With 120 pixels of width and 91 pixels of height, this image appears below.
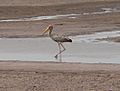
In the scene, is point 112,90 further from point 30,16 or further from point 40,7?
point 40,7

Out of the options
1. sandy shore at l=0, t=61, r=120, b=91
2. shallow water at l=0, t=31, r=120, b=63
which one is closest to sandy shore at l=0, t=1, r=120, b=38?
shallow water at l=0, t=31, r=120, b=63

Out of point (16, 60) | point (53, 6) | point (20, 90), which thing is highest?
point (20, 90)

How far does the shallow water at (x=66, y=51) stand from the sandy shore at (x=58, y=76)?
1.72m

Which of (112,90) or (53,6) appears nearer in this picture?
(112,90)

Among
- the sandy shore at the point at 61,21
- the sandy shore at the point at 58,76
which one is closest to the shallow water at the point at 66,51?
the sandy shore at the point at 58,76

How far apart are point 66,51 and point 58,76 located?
6310 mm

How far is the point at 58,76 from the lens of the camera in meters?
13.3

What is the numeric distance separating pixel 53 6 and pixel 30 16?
5.40 meters

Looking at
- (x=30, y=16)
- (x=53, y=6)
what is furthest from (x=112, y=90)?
(x=53, y=6)

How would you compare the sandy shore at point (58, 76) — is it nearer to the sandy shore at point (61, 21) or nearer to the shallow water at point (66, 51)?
the shallow water at point (66, 51)

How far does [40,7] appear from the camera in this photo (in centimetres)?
4056

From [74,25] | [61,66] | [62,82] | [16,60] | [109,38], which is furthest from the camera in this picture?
[74,25]

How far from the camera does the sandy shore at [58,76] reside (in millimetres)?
11703

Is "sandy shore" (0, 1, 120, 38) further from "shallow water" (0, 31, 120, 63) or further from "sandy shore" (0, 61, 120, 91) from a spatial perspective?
"sandy shore" (0, 61, 120, 91)
